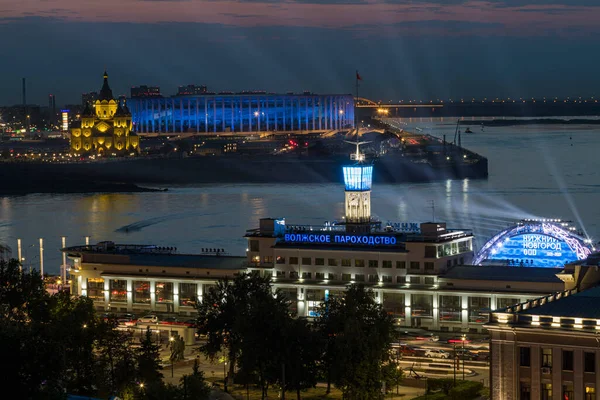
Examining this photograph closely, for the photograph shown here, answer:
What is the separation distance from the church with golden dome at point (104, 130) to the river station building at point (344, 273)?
171 feet

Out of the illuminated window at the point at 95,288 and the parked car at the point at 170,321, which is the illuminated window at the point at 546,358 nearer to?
the parked car at the point at 170,321

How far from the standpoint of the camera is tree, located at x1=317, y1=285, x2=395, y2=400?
46.1ft

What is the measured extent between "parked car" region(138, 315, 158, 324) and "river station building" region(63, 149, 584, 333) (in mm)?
850

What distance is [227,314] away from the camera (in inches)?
655

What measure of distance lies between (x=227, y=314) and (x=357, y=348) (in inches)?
112

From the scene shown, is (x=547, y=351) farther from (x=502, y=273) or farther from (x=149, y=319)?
(x=149, y=319)

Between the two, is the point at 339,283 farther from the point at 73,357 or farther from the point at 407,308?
the point at 73,357

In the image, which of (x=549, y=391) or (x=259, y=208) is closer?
(x=549, y=391)

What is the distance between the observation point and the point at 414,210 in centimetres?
4144

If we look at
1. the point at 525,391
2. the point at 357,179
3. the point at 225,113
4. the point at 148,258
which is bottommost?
the point at 525,391

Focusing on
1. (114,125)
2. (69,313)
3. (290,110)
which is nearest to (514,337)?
(69,313)

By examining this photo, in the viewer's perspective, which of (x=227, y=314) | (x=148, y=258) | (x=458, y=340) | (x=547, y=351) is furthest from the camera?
(x=148, y=258)

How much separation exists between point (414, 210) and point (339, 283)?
2103cm

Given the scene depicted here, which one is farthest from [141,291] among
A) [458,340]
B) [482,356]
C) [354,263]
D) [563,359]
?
[563,359]
